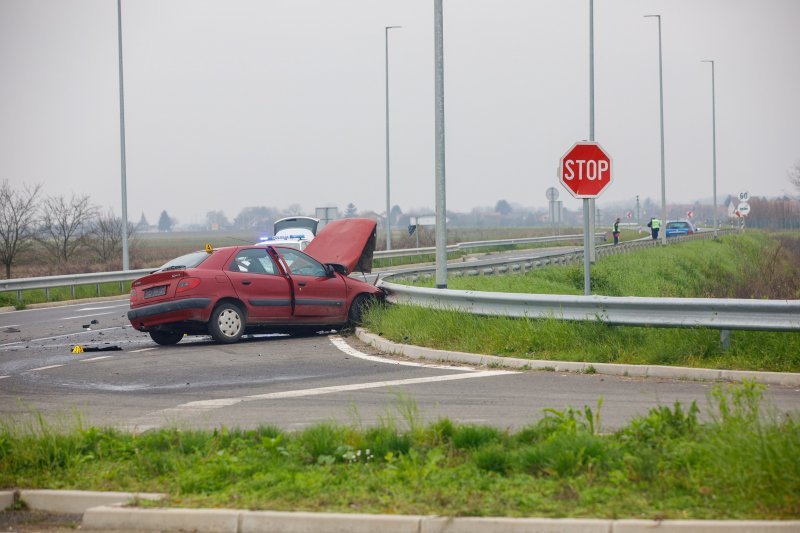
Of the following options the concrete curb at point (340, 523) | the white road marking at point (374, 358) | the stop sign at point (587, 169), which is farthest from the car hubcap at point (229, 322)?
the concrete curb at point (340, 523)

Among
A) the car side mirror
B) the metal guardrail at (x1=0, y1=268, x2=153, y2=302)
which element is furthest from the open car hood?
the metal guardrail at (x1=0, y1=268, x2=153, y2=302)

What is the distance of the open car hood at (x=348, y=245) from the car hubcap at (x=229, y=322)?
2609 mm

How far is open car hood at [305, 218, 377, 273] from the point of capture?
60.1 feet

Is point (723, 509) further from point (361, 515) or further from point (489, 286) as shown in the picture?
point (489, 286)

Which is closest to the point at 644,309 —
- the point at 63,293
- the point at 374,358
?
the point at 374,358

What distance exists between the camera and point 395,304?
1684 centimetres

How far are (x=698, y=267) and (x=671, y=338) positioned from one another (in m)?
33.7

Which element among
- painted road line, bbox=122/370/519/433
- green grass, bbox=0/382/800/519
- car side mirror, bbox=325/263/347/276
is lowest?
painted road line, bbox=122/370/519/433

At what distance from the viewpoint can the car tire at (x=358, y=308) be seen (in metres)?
17.1

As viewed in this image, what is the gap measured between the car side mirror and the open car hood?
60 centimetres

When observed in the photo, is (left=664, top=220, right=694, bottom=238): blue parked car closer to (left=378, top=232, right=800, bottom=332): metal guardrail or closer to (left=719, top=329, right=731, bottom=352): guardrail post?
(left=378, top=232, right=800, bottom=332): metal guardrail

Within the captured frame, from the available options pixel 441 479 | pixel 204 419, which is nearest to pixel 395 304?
pixel 204 419

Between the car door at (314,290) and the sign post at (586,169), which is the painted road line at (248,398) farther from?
the car door at (314,290)

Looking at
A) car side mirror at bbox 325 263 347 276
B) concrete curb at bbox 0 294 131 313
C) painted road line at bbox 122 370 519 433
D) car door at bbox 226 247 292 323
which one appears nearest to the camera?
painted road line at bbox 122 370 519 433
